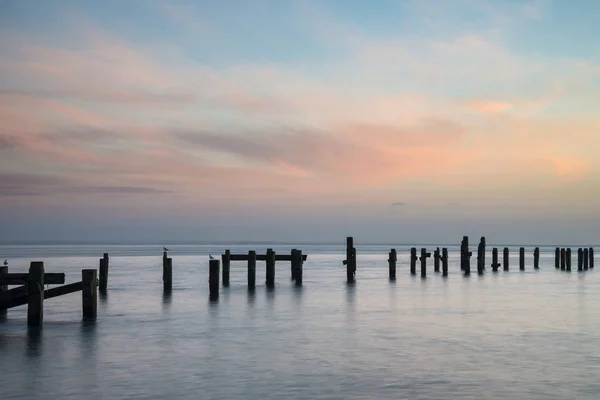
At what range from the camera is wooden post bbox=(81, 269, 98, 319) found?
64.0 feet

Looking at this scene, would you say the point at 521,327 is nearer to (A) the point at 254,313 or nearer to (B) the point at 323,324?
(B) the point at 323,324

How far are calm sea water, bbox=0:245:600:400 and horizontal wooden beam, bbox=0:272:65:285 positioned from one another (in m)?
1.20

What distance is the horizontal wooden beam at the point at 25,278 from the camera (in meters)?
18.9

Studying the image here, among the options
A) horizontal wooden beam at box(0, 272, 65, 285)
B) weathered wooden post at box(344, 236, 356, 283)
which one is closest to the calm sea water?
horizontal wooden beam at box(0, 272, 65, 285)

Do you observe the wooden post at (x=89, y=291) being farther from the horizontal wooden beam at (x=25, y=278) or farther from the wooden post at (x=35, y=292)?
the wooden post at (x=35, y=292)

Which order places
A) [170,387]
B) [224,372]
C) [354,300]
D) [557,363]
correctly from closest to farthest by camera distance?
[170,387] → [224,372] → [557,363] → [354,300]

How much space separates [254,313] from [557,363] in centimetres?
1130

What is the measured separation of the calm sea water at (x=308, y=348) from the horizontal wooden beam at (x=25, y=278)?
1196 millimetres

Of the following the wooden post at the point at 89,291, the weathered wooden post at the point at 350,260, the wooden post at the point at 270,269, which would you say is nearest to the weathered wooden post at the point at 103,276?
Answer: the wooden post at the point at 270,269

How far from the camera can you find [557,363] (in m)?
14.7

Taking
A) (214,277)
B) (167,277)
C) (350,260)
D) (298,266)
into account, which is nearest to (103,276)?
(167,277)

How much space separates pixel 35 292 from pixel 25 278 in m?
0.42

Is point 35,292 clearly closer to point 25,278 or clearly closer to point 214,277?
point 25,278

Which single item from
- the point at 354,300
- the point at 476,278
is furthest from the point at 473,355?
the point at 476,278
